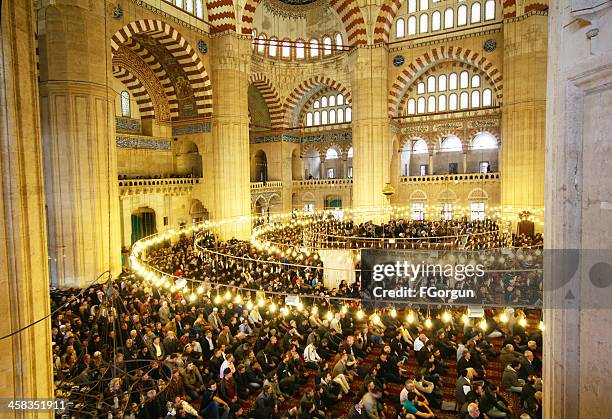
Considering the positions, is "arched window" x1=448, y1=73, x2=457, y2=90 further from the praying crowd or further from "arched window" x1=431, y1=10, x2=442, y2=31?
the praying crowd

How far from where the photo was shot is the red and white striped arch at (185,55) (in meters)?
16.8

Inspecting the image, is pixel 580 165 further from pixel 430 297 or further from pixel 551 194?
pixel 430 297

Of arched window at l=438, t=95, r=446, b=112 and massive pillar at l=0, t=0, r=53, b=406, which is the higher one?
arched window at l=438, t=95, r=446, b=112

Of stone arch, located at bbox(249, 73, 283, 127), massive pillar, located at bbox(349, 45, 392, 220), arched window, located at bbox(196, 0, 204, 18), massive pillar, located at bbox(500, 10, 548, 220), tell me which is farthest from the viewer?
stone arch, located at bbox(249, 73, 283, 127)

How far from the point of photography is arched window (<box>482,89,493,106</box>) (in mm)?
23141

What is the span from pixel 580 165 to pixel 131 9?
1699cm

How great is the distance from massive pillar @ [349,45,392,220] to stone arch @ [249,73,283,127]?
5.73 metres

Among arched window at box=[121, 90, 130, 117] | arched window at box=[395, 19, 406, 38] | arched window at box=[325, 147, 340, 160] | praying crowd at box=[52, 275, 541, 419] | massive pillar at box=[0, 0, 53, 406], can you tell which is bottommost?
praying crowd at box=[52, 275, 541, 419]

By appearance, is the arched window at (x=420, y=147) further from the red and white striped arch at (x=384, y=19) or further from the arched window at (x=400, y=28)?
the red and white striped arch at (x=384, y=19)

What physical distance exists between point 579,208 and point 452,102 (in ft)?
75.4

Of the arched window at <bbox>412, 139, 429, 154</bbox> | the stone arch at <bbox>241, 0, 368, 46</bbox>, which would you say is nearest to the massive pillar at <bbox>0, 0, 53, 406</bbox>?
the stone arch at <bbox>241, 0, 368, 46</bbox>

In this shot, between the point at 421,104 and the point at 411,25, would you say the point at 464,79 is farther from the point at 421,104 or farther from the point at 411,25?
the point at 411,25

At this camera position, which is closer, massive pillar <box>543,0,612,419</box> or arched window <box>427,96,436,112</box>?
massive pillar <box>543,0,612,419</box>

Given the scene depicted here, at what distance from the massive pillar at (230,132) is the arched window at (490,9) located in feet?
38.2
